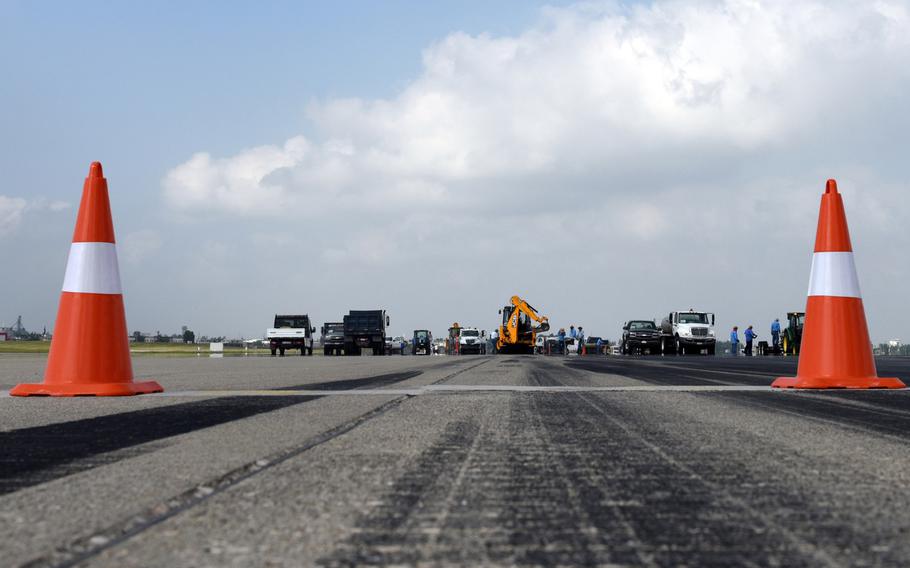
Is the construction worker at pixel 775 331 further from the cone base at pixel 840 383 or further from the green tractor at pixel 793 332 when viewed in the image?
the cone base at pixel 840 383

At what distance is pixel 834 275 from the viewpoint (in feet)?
29.8

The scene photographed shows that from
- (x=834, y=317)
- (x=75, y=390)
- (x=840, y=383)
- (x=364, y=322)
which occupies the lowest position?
(x=75, y=390)

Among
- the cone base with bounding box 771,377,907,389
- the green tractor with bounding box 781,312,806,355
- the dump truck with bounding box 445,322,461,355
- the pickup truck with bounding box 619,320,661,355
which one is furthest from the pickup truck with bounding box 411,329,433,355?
the cone base with bounding box 771,377,907,389

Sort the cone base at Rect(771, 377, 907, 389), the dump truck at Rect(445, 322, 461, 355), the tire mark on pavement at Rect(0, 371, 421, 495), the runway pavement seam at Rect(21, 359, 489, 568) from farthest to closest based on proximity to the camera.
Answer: the dump truck at Rect(445, 322, 461, 355)
the cone base at Rect(771, 377, 907, 389)
the tire mark on pavement at Rect(0, 371, 421, 495)
the runway pavement seam at Rect(21, 359, 489, 568)

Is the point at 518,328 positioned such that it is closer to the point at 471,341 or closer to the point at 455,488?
the point at 471,341

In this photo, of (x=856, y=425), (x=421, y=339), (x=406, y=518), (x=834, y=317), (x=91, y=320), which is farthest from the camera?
(x=421, y=339)

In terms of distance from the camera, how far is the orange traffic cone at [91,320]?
8.12 metres

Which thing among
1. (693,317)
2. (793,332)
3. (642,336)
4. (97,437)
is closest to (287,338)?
(642,336)

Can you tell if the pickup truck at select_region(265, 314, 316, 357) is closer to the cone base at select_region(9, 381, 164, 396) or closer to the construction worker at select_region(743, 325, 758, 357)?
the construction worker at select_region(743, 325, 758, 357)

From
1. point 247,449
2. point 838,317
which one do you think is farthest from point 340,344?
point 247,449

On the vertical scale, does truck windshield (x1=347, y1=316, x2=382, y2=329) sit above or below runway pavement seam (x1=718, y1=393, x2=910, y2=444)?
above

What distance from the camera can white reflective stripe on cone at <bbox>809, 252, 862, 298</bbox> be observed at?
29.7 ft

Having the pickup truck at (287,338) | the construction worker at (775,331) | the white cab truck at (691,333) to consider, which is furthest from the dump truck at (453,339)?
the construction worker at (775,331)

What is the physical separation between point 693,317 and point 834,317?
134 feet
